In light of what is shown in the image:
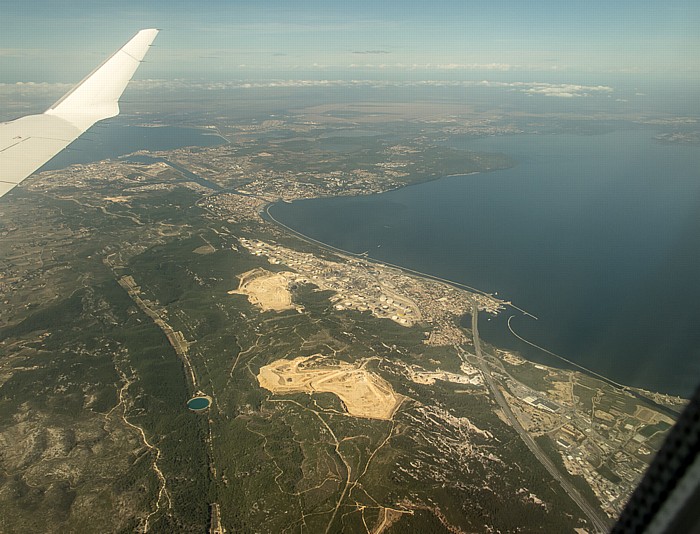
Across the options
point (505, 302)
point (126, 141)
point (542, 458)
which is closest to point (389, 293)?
point (505, 302)

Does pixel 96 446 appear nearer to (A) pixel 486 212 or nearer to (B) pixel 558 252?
(B) pixel 558 252

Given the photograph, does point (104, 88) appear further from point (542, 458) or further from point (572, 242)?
point (572, 242)

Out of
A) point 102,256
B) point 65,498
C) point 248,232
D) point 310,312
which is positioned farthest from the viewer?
point 248,232

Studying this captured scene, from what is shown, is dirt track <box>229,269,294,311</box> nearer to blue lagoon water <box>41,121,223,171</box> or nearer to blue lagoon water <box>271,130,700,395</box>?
blue lagoon water <box>271,130,700,395</box>

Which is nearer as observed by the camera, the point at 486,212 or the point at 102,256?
the point at 102,256

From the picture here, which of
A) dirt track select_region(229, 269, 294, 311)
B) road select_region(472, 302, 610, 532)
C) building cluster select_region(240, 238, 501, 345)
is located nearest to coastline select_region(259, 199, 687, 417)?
building cluster select_region(240, 238, 501, 345)

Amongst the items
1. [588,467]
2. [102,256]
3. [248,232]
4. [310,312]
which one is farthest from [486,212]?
[102,256]

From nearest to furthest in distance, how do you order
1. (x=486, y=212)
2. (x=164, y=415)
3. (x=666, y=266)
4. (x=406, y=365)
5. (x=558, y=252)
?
(x=164, y=415)
(x=406, y=365)
(x=666, y=266)
(x=558, y=252)
(x=486, y=212)
